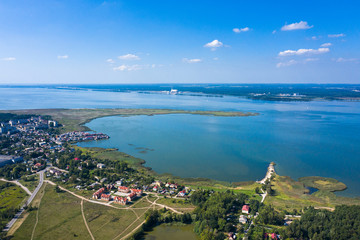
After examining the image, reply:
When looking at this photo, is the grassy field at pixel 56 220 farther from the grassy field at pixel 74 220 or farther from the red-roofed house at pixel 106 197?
the red-roofed house at pixel 106 197

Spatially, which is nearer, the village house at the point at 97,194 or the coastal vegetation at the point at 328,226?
the coastal vegetation at the point at 328,226

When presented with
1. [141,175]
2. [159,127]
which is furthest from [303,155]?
[159,127]

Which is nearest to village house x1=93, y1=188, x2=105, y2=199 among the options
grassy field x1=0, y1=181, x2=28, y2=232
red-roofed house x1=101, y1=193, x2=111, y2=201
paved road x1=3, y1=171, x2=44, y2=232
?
red-roofed house x1=101, y1=193, x2=111, y2=201

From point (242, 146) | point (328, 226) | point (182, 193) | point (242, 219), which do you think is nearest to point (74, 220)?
point (182, 193)

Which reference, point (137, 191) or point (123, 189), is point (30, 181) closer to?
point (123, 189)

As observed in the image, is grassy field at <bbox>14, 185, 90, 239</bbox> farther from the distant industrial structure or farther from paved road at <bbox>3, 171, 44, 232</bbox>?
the distant industrial structure

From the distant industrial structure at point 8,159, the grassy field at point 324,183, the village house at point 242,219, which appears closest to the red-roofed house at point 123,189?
the village house at point 242,219

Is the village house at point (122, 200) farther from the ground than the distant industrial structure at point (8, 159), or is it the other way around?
the distant industrial structure at point (8, 159)

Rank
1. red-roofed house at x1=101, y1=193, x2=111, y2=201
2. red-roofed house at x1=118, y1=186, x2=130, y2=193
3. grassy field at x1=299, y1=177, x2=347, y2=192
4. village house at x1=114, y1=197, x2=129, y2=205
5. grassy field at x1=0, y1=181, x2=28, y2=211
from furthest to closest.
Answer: grassy field at x1=299, y1=177, x2=347, y2=192
red-roofed house at x1=118, y1=186, x2=130, y2=193
red-roofed house at x1=101, y1=193, x2=111, y2=201
village house at x1=114, y1=197, x2=129, y2=205
grassy field at x1=0, y1=181, x2=28, y2=211
